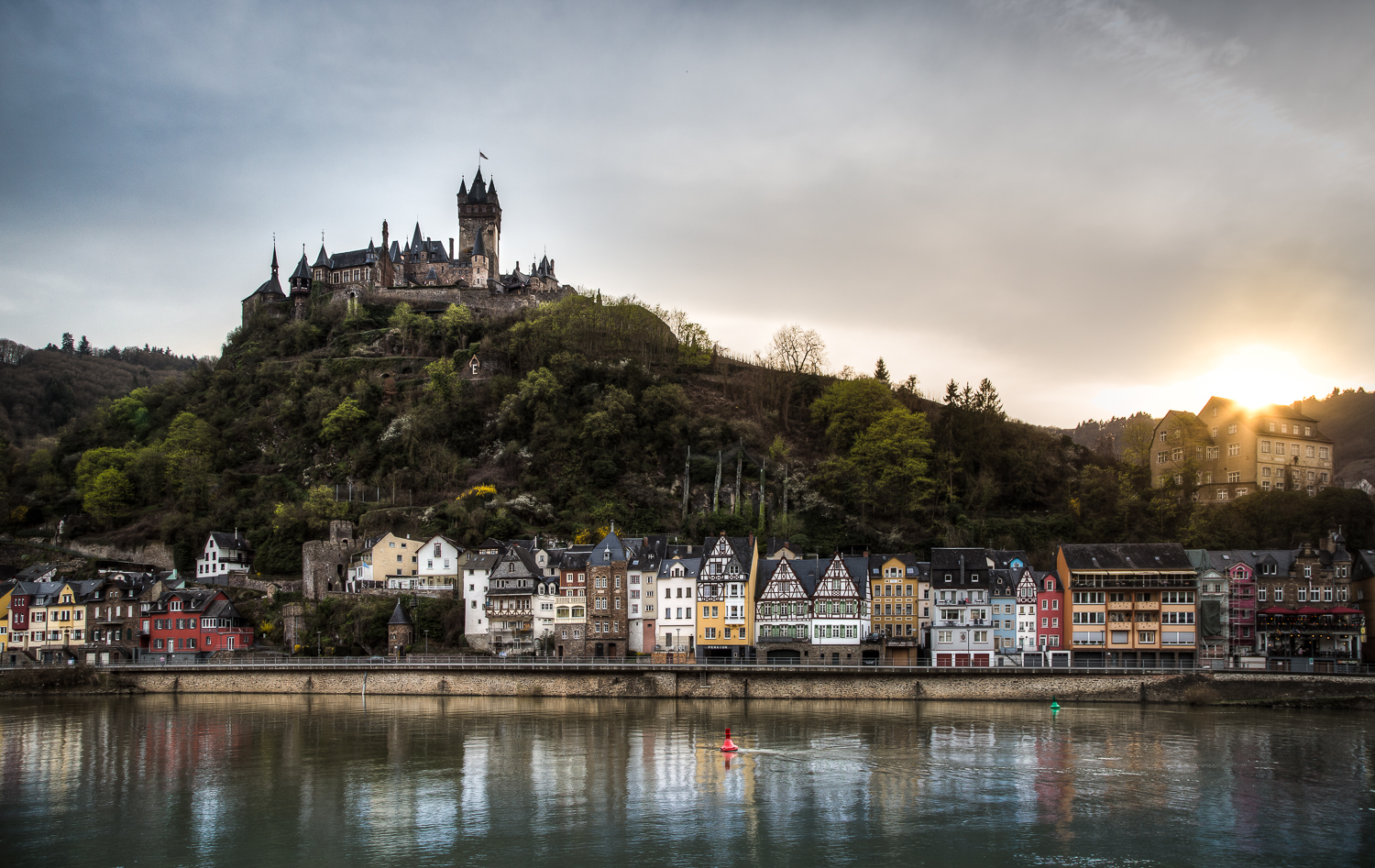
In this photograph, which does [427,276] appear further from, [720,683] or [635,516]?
[720,683]

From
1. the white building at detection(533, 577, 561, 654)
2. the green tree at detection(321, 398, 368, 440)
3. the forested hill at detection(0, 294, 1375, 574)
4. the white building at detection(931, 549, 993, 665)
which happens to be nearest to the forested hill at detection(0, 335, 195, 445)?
the forested hill at detection(0, 294, 1375, 574)

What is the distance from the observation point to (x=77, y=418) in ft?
315

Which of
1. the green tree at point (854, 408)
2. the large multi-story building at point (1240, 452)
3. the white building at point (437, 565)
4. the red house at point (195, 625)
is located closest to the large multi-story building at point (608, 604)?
the white building at point (437, 565)

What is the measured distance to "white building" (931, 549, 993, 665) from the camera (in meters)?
55.3

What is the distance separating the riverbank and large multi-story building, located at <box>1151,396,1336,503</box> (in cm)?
2172

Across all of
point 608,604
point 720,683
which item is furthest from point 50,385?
point 720,683

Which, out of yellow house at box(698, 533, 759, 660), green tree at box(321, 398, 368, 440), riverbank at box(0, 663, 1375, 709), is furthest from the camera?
green tree at box(321, 398, 368, 440)

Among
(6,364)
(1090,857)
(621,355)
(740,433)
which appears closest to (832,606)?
(740,433)

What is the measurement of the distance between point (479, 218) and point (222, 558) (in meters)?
51.8

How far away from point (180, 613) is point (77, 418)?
4450 cm

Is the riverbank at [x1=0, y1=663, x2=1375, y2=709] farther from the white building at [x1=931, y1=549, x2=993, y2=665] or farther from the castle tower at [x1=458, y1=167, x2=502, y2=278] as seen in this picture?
the castle tower at [x1=458, y1=167, x2=502, y2=278]

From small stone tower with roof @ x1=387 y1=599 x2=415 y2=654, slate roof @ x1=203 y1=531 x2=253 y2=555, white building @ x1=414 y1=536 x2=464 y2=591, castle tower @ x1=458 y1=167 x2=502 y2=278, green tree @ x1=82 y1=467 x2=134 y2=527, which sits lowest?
small stone tower with roof @ x1=387 y1=599 x2=415 y2=654

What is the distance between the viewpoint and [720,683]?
51.5 meters

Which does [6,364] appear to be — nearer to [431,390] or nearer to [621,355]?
[431,390]
